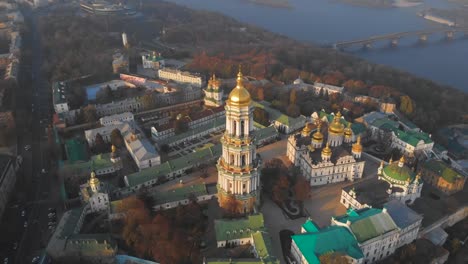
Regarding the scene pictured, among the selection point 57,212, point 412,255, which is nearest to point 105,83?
point 57,212

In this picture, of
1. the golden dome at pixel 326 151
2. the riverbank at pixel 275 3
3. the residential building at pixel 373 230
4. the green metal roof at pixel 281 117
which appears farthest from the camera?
the riverbank at pixel 275 3

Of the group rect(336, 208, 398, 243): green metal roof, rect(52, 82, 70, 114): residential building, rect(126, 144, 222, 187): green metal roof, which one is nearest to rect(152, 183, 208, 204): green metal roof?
rect(126, 144, 222, 187): green metal roof

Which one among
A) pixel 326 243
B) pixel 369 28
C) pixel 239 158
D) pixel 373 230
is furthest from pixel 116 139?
pixel 369 28

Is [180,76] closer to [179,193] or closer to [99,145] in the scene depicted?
[99,145]

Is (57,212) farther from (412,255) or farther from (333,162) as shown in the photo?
(412,255)

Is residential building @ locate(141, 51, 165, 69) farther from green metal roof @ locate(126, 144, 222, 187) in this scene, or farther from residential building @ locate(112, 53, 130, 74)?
green metal roof @ locate(126, 144, 222, 187)

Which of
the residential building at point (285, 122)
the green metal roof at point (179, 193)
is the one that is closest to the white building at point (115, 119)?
the green metal roof at point (179, 193)

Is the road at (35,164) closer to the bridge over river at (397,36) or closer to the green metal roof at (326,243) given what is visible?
the green metal roof at (326,243)
